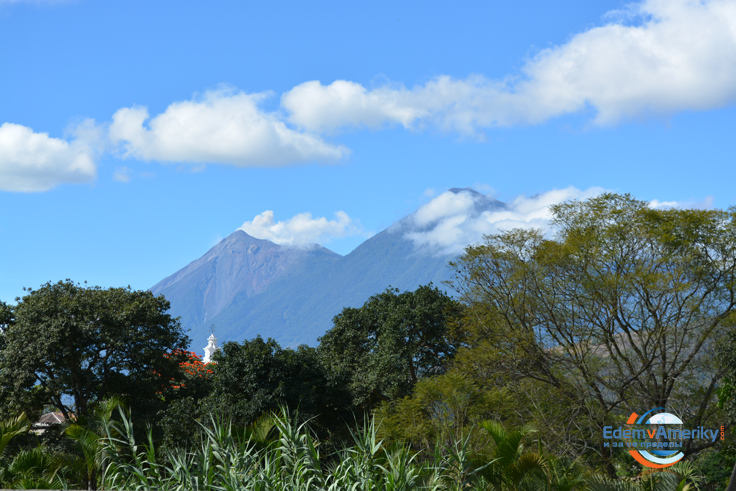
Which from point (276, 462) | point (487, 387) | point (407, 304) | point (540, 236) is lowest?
point (487, 387)

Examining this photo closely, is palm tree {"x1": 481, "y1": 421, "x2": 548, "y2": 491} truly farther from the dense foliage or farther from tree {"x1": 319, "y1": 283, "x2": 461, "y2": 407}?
tree {"x1": 319, "y1": 283, "x2": 461, "y2": 407}

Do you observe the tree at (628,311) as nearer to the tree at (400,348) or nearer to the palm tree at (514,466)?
the tree at (400,348)

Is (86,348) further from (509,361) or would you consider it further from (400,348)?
(509,361)

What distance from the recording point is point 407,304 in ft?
68.9

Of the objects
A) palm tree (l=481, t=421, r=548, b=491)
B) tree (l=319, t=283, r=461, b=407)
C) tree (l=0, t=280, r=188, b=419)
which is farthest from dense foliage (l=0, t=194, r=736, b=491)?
palm tree (l=481, t=421, r=548, b=491)

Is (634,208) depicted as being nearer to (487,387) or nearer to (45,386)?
(487,387)

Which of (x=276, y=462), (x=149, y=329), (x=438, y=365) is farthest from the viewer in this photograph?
(x=438, y=365)

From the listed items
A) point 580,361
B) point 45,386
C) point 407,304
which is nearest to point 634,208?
point 580,361

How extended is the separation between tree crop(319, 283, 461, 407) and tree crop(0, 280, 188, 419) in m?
6.07

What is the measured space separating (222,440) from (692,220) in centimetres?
1309

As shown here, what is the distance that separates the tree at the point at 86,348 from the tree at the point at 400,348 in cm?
607

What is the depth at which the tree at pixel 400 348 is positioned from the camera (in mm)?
19781

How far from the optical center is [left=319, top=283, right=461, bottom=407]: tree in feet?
64.9

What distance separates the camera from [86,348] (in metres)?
17.3
